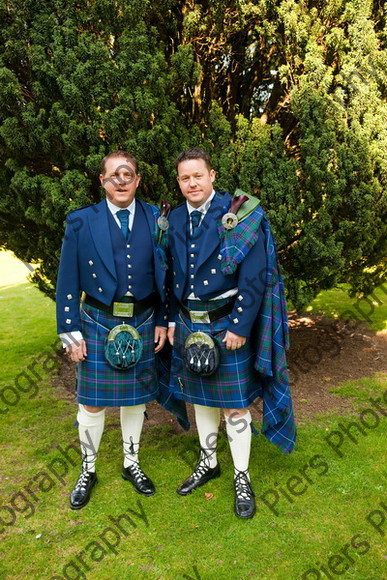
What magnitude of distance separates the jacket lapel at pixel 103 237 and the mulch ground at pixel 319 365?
5.65 feet

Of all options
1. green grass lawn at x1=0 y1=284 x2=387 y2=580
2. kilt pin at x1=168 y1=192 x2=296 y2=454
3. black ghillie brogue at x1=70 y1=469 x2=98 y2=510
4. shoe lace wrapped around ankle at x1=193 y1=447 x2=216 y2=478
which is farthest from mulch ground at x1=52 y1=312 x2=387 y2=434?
kilt pin at x1=168 y1=192 x2=296 y2=454

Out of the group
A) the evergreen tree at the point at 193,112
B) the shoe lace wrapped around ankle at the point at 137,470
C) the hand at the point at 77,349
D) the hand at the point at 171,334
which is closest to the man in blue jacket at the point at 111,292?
the hand at the point at 77,349

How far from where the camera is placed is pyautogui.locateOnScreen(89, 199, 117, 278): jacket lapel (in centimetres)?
260

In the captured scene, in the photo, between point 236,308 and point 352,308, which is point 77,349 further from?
point 352,308

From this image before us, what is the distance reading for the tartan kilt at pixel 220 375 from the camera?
267 cm

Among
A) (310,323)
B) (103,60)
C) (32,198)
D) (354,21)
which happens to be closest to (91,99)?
(103,60)

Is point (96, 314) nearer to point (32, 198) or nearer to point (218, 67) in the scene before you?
point (32, 198)

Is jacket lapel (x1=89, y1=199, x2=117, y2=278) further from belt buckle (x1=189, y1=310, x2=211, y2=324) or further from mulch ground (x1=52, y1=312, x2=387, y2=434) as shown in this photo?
mulch ground (x1=52, y1=312, x2=387, y2=434)

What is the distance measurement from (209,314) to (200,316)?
57 millimetres

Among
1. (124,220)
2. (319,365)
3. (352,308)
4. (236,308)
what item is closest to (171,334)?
(236,308)

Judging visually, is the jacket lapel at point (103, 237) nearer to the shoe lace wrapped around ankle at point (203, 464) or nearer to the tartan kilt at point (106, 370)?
the tartan kilt at point (106, 370)

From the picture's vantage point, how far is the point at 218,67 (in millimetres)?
4207

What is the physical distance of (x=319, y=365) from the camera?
4809 mm

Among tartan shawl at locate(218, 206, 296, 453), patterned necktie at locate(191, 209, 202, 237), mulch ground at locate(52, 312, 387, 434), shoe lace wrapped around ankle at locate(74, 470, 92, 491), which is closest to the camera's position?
tartan shawl at locate(218, 206, 296, 453)
